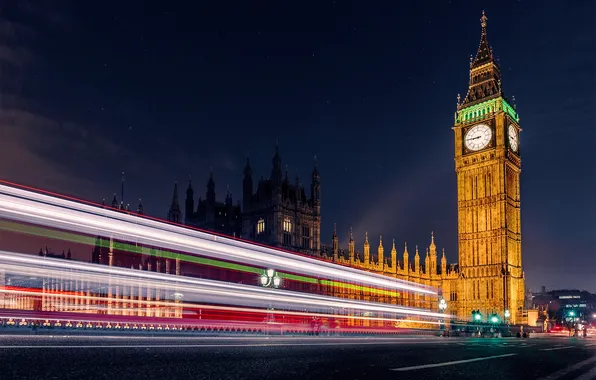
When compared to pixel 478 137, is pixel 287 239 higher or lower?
lower

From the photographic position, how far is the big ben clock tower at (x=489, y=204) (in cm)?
7369

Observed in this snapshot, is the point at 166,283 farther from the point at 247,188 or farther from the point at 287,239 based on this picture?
the point at 247,188

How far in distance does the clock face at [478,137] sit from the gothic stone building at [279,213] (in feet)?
84.9

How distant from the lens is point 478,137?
79.3 meters

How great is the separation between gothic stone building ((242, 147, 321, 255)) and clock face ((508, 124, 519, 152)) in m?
31.0

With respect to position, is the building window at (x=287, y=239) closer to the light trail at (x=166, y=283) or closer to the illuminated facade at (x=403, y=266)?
the illuminated facade at (x=403, y=266)

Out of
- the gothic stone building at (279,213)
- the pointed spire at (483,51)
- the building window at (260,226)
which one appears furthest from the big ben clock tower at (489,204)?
the building window at (260,226)

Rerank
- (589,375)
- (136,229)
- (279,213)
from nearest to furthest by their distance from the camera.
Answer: (589,375) → (136,229) → (279,213)

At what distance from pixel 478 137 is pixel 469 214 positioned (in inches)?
454

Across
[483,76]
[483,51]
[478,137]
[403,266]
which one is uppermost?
[483,51]

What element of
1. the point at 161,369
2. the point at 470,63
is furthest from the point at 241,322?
the point at 470,63

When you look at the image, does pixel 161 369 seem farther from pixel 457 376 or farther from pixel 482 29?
pixel 482 29

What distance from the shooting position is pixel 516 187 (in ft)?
262

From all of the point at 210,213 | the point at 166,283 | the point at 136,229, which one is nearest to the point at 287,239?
the point at 210,213
